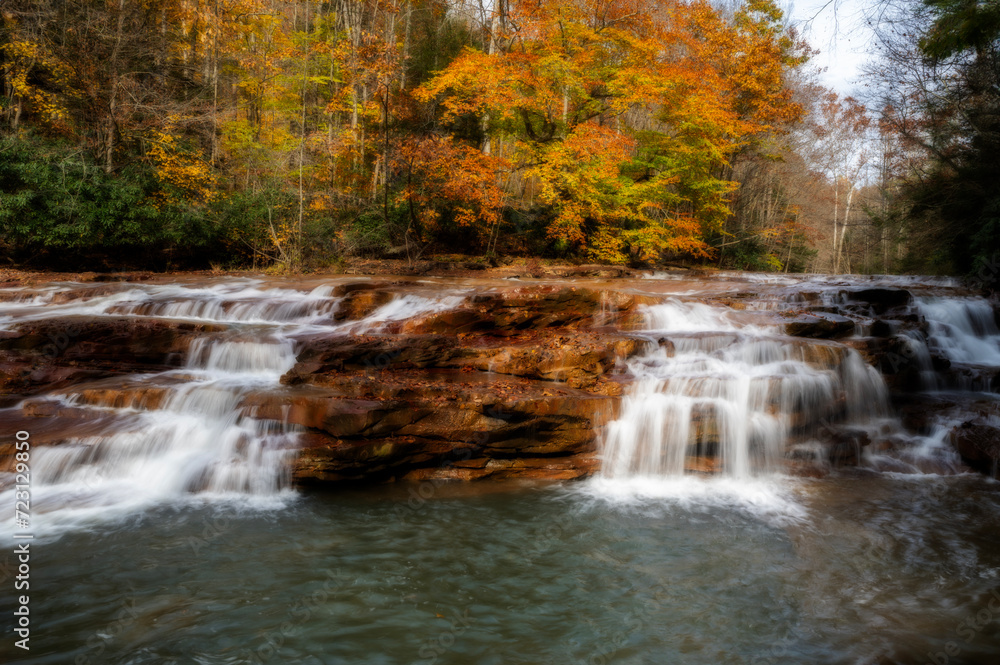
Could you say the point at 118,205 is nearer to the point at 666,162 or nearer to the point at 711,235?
the point at 666,162

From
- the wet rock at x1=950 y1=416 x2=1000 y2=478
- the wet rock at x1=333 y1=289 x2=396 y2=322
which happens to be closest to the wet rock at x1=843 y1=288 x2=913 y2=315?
the wet rock at x1=950 y1=416 x2=1000 y2=478

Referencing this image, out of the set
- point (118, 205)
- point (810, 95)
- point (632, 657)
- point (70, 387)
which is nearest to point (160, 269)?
point (118, 205)

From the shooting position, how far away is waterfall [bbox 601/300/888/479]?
7.12 metres

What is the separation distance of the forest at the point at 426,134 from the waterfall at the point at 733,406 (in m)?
9.23

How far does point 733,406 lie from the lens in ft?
24.0

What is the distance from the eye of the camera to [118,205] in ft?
48.9

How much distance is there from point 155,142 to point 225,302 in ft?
28.0

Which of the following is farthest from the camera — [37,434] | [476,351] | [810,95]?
[810,95]

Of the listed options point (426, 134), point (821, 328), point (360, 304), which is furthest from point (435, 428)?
point (426, 134)

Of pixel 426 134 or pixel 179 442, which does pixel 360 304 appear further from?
pixel 426 134

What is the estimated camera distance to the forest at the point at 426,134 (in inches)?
589

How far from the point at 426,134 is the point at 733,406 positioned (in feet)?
50.2

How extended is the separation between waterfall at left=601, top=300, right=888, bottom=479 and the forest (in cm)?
923

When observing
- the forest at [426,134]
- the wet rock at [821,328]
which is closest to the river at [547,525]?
the wet rock at [821,328]
